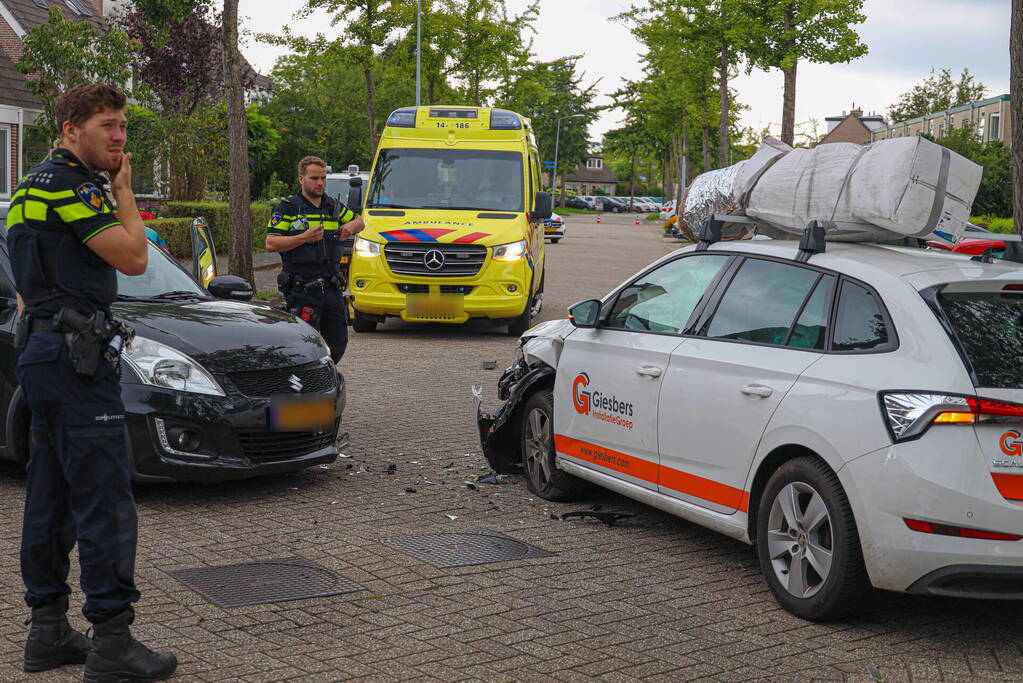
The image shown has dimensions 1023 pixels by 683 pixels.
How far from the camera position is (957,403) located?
438cm

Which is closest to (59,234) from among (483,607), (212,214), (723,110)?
(483,607)

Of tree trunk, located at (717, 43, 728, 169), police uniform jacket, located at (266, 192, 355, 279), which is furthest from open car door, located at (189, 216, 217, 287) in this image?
tree trunk, located at (717, 43, 728, 169)

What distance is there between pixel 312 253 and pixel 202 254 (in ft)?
3.47

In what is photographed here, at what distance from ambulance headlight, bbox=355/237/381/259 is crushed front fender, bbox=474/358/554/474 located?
754 cm

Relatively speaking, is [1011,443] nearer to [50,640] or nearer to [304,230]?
[50,640]

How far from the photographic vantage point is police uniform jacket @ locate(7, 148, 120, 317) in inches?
153

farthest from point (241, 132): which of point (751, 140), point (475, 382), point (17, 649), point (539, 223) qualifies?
point (751, 140)

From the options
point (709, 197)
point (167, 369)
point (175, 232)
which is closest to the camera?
point (167, 369)

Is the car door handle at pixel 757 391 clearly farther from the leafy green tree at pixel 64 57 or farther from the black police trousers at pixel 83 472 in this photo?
the leafy green tree at pixel 64 57

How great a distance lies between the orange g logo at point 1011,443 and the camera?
4344 mm

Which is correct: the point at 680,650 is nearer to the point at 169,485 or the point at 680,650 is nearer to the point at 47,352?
the point at 47,352

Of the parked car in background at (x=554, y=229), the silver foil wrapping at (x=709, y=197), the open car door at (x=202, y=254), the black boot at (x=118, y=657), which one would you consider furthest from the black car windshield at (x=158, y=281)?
the parked car in background at (x=554, y=229)

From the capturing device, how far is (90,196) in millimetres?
3918

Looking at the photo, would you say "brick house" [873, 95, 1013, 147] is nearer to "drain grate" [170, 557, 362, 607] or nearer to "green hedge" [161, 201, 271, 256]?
"green hedge" [161, 201, 271, 256]
